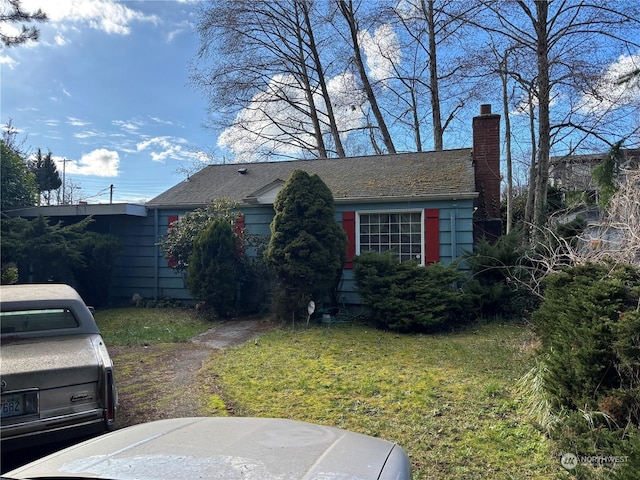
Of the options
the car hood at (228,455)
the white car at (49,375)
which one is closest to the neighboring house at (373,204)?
the white car at (49,375)

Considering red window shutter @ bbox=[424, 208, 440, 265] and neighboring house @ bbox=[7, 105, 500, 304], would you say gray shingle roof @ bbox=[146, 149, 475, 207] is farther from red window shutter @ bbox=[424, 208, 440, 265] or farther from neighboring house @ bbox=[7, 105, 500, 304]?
red window shutter @ bbox=[424, 208, 440, 265]

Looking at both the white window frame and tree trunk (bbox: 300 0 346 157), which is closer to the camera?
the white window frame

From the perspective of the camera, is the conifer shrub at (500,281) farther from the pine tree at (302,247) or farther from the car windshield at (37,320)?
the car windshield at (37,320)

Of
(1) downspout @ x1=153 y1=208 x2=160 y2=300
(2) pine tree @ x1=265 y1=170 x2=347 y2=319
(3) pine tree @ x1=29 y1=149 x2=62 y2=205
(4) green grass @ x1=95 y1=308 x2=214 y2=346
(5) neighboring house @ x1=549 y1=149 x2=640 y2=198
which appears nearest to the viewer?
(4) green grass @ x1=95 y1=308 x2=214 y2=346

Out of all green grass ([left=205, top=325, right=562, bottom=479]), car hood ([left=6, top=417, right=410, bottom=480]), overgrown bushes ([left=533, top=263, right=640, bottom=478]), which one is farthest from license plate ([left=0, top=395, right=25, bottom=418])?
overgrown bushes ([left=533, top=263, right=640, bottom=478])

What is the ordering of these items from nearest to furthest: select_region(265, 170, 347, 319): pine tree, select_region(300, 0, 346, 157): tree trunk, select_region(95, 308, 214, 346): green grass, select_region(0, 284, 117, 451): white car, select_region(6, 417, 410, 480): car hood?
select_region(6, 417, 410, 480): car hood < select_region(0, 284, 117, 451): white car < select_region(95, 308, 214, 346): green grass < select_region(265, 170, 347, 319): pine tree < select_region(300, 0, 346, 157): tree trunk

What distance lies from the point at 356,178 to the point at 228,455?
10215 mm

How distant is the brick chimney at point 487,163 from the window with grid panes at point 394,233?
2225 mm

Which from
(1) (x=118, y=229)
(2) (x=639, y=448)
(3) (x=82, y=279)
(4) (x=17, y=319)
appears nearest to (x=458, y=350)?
(2) (x=639, y=448)

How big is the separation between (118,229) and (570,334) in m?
12.3

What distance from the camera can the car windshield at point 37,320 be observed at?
3.87 m

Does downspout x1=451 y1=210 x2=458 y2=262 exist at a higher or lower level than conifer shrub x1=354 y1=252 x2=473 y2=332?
higher

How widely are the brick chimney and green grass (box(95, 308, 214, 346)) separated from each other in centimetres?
782

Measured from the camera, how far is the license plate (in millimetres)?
3047
